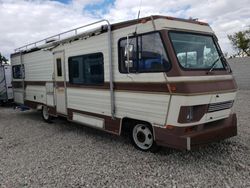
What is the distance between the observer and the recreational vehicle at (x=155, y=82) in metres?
4.39

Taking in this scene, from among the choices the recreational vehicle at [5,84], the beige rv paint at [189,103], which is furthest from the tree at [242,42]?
the beige rv paint at [189,103]

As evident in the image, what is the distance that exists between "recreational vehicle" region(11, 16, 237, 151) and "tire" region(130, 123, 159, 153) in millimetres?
19

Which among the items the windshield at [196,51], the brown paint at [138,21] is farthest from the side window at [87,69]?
the windshield at [196,51]

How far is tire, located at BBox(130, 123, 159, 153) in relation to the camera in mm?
5043

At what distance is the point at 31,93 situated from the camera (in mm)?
9492

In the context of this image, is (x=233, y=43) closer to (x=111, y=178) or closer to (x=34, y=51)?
(x=34, y=51)

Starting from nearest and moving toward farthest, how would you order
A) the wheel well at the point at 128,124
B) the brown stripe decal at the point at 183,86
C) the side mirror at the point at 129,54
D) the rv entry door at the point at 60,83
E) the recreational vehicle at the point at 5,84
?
the brown stripe decal at the point at 183,86
the side mirror at the point at 129,54
the wheel well at the point at 128,124
the rv entry door at the point at 60,83
the recreational vehicle at the point at 5,84

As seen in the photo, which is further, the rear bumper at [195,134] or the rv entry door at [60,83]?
the rv entry door at [60,83]

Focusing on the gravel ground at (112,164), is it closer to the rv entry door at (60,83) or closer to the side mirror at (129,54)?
the rv entry door at (60,83)

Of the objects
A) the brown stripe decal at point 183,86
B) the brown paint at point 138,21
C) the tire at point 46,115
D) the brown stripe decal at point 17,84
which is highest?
the brown paint at point 138,21

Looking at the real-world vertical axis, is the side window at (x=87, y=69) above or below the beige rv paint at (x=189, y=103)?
above

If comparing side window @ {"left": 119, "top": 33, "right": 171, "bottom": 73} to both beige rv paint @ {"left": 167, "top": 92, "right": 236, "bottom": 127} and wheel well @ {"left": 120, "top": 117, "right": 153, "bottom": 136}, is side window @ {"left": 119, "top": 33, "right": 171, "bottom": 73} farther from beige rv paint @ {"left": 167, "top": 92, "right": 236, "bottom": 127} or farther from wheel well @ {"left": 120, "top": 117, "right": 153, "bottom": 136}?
wheel well @ {"left": 120, "top": 117, "right": 153, "bottom": 136}

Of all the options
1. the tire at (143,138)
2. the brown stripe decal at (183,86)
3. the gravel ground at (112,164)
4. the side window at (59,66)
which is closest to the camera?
the gravel ground at (112,164)

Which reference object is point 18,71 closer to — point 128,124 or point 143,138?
point 128,124
